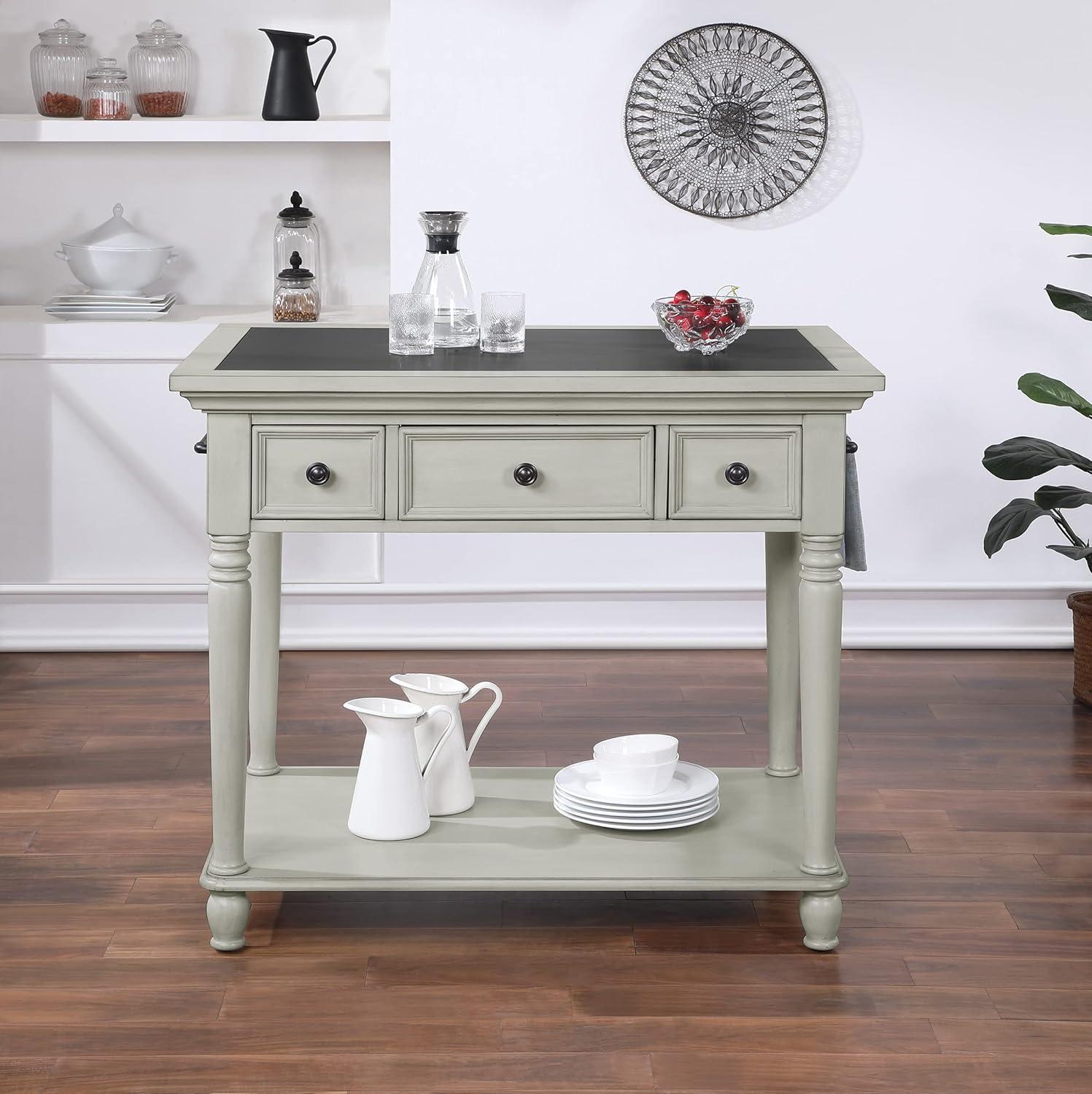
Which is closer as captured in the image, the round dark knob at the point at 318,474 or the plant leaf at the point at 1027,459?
the round dark knob at the point at 318,474

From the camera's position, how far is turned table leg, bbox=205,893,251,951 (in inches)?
94.7

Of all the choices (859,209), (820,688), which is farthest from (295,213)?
(820,688)

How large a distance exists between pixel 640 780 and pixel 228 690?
28.7 inches

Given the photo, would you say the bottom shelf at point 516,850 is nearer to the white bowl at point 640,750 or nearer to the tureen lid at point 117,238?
the white bowl at point 640,750

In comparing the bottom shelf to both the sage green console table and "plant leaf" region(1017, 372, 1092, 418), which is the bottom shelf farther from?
"plant leaf" region(1017, 372, 1092, 418)

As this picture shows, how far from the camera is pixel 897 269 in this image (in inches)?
154

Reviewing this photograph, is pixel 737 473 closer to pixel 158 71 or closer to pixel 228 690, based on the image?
pixel 228 690

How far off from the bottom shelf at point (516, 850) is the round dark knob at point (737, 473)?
649 millimetres

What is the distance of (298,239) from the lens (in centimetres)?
413

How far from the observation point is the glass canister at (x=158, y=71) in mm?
4031

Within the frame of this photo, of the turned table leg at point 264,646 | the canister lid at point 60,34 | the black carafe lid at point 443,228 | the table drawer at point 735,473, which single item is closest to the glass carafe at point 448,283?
the black carafe lid at point 443,228

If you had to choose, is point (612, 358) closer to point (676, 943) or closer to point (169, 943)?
point (676, 943)

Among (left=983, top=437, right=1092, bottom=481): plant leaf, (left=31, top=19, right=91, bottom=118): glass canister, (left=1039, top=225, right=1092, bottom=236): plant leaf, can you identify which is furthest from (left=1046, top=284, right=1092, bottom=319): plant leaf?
(left=31, top=19, right=91, bottom=118): glass canister

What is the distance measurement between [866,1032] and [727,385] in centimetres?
98
